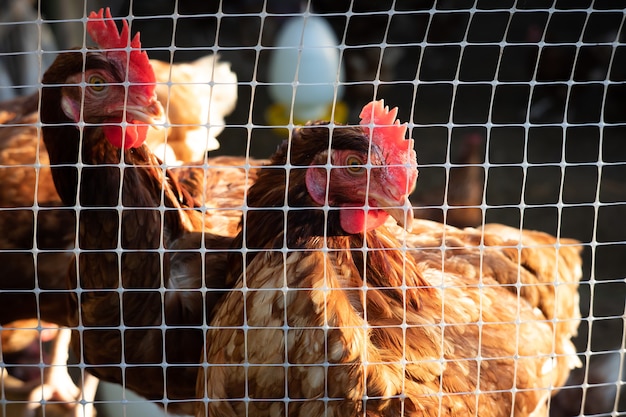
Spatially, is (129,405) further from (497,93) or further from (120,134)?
(497,93)

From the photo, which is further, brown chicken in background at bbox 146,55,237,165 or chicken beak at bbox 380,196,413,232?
brown chicken in background at bbox 146,55,237,165

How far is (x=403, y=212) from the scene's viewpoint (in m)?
1.25

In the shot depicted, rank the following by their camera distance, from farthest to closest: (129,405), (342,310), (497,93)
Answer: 1. (497,93)
2. (129,405)
3. (342,310)

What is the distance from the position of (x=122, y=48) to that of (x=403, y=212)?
2.60ft

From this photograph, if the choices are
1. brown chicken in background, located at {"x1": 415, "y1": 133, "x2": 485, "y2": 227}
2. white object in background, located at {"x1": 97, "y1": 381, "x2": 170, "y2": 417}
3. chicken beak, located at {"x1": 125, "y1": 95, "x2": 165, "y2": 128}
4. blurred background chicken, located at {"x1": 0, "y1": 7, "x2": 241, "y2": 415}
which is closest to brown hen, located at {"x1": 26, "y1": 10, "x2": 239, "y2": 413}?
chicken beak, located at {"x1": 125, "y1": 95, "x2": 165, "y2": 128}

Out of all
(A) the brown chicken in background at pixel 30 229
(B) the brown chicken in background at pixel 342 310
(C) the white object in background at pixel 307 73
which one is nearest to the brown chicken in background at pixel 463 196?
(C) the white object in background at pixel 307 73

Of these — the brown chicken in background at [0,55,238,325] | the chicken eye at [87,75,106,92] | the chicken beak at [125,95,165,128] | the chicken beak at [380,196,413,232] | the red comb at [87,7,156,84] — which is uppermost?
the red comb at [87,7,156,84]

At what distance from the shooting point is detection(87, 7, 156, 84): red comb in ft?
5.03

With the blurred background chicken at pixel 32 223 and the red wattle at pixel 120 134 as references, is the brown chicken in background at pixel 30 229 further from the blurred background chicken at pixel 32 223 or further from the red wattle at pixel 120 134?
the red wattle at pixel 120 134

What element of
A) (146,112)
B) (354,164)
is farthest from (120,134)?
(354,164)

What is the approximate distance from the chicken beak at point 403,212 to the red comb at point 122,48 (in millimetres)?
655

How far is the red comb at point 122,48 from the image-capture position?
1.53m

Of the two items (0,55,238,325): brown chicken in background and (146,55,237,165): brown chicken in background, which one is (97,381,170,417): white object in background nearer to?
(0,55,238,325): brown chicken in background

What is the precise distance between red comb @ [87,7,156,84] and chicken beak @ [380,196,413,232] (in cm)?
65
